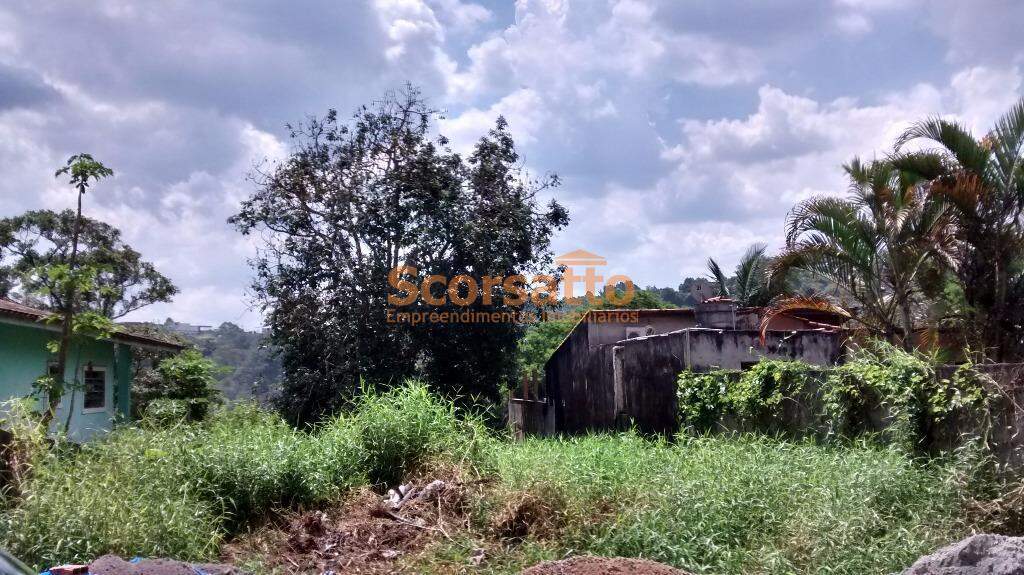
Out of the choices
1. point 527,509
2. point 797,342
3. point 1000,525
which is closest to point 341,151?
point 797,342

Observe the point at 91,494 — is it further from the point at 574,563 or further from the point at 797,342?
the point at 797,342

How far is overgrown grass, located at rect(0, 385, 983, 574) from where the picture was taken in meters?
5.62

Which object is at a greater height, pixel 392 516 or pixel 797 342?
pixel 797 342

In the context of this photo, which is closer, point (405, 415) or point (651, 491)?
point (651, 491)

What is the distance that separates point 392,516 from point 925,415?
482cm

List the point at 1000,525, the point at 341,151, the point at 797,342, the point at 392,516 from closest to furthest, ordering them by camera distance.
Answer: the point at 1000,525 → the point at 392,516 → the point at 797,342 → the point at 341,151

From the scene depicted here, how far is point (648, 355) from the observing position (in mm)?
11492

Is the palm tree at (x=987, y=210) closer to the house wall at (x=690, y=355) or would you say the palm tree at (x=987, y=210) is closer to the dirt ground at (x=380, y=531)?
the house wall at (x=690, y=355)

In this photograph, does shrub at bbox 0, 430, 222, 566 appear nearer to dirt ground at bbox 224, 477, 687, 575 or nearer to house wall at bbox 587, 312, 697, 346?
dirt ground at bbox 224, 477, 687, 575

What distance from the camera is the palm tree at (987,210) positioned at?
942cm

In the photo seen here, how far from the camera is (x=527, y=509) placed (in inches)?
257

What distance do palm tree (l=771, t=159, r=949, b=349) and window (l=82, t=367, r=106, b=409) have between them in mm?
12501

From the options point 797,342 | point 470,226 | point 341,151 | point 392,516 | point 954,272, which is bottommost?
point 392,516

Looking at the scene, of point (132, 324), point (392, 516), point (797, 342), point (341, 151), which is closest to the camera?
point (392, 516)
